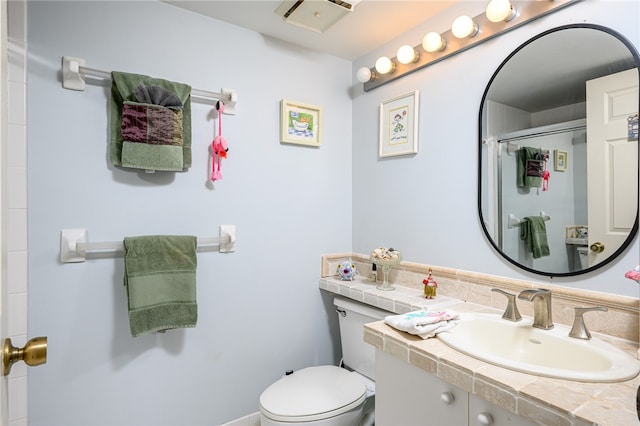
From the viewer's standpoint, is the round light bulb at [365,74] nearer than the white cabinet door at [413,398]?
No

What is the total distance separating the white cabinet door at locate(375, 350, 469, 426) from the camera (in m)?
0.89

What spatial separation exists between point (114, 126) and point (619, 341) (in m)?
1.94

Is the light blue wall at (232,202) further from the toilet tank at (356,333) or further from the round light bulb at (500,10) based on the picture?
the toilet tank at (356,333)

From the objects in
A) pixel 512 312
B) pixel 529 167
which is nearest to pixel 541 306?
pixel 512 312

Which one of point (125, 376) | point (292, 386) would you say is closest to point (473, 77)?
point (292, 386)

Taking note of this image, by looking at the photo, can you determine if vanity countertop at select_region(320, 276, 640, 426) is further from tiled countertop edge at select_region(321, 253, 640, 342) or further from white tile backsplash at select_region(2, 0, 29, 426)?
white tile backsplash at select_region(2, 0, 29, 426)

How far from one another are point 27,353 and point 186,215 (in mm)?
1065

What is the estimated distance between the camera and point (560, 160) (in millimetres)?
1192

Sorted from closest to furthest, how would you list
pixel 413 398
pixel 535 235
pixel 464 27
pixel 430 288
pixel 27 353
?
pixel 27 353 < pixel 413 398 < pixel 535 235 < pixel 464 27 < pixel 430 288

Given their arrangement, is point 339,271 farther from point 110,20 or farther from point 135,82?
point 110,20

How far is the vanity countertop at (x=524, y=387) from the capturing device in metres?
0.67

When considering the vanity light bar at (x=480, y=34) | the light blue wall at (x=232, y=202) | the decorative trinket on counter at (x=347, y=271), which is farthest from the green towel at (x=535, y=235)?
the decorative trinket on counter at (x=347, y=271)

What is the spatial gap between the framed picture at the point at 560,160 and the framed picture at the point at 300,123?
3.78 feet

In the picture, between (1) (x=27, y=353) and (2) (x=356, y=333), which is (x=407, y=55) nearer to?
(2) (x=356, y=333)
